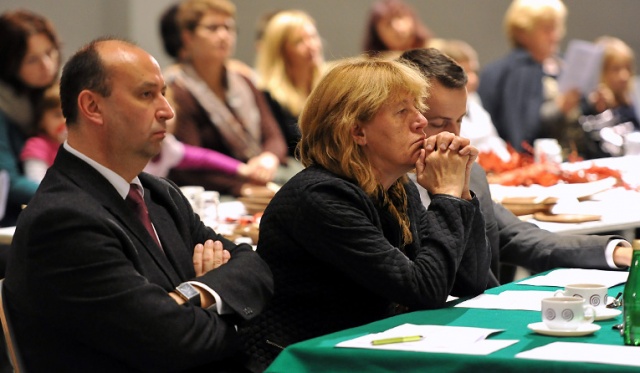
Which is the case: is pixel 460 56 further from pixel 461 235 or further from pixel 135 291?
pixel 135 291

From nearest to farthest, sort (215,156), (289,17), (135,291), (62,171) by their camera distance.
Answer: (135,291), (62,171), (215,156), (289,17)

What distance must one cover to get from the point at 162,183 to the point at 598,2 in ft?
31.4

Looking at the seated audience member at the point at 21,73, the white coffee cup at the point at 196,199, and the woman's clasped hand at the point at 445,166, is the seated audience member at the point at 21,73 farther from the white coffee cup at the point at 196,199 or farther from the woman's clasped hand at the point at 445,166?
the woman's clasped hand at the point at 445,166

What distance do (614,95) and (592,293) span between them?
692 cm

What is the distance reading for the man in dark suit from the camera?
8.26 ft

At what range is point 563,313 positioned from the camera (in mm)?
2482

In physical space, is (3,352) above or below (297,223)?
below

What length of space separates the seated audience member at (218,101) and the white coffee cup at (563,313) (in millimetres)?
3970

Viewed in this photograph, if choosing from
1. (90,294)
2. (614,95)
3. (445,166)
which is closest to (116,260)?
(90,294)

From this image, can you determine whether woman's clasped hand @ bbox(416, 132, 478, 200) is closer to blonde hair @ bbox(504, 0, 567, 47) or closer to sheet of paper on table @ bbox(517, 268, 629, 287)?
sheet of paper on table @ bbox(517, 268, 629, 287)

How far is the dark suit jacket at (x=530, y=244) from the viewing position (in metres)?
3.58

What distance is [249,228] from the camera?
14.5 feet

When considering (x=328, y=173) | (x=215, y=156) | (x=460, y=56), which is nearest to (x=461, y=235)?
(x=328, y=173)

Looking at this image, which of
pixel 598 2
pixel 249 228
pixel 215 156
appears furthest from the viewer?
pixel 598 2
